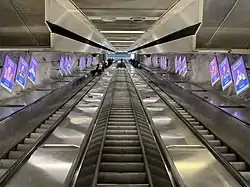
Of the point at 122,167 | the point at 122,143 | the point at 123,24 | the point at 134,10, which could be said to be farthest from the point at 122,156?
the point at 123,24

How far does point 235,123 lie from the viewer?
6.75 m

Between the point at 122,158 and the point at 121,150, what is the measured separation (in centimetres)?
35

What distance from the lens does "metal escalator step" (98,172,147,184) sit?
16.0 feet

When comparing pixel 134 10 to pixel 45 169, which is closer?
pixel 45 169

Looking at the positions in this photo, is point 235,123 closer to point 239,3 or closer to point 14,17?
point 239,3

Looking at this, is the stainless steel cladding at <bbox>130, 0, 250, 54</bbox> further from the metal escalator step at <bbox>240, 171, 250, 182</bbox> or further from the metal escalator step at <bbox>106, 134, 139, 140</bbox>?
the metal escalator step at <bbox>240, 171, 250, 182</bbox>

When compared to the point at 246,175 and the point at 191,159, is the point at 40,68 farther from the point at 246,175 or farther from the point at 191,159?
the point at 246,175

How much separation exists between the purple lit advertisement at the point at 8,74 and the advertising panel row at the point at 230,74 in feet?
16.8

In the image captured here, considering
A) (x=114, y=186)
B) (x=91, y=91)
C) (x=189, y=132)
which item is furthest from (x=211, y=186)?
(x=91, y=91)

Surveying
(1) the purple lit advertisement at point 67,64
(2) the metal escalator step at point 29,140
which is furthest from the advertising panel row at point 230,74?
(1) the purple lit advertisement at point 67,64

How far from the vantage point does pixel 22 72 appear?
9742 millimetres

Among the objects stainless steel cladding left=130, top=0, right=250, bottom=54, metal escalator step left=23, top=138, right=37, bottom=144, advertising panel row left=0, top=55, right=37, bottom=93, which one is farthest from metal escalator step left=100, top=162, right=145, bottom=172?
advertising panel row left=0, top=55, right=37, bottom=93

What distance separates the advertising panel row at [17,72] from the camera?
834 cm

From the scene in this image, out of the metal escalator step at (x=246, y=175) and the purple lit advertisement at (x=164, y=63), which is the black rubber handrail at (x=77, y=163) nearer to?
the metal escalator step at (x=246, y=175)
